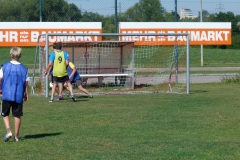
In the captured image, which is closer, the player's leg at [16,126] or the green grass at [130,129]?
the green grass at [130,129]

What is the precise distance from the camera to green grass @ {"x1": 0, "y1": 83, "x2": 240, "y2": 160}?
29.1ft

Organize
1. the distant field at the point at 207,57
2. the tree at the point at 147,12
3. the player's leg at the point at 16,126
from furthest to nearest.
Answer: the tree at the point at 147,12, the distant field at the point at 207,57, the player's leg at the point at 16,126

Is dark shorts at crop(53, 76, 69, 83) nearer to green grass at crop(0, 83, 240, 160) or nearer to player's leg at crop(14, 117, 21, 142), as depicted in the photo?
green grass at crop(0, 83, 240, 160)

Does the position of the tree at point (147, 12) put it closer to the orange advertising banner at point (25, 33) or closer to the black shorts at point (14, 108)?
the orange advertising banner at point (25, 33)

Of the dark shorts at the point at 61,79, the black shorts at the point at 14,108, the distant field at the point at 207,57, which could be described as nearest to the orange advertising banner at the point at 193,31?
the distant field at the point at 207,57

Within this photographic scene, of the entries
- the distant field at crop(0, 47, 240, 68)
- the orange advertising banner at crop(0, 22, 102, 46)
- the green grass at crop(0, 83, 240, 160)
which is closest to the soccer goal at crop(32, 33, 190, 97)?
the distant field at crop(0, 47, 240, 68)

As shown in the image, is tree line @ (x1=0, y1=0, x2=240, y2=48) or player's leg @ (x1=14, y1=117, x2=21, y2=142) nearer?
player's leg @ (x1=14, y1=117, x2=21, y2=142)

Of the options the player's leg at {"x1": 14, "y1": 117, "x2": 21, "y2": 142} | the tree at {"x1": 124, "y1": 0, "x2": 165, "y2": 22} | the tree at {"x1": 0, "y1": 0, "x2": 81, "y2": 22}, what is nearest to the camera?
Answer: the player's leg at {"x1": 14, "y1": 117, "x2": 21, "y2": 142}

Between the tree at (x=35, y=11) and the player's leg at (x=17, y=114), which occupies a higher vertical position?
the tree at (x=35, y=11)

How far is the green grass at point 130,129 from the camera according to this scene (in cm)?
887

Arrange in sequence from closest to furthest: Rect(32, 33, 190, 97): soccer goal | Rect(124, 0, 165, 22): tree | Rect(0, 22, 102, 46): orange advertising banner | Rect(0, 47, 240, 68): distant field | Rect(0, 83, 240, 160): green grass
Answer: Rect(0, 83, 240, 160): green grass < Rect(32, 33, 190, 97): soccer goal < Rect(0, 22, 102, 46): orange advertising banner < Rect(0, 47, 240, 68): distant field < Rect(124, 0, 165, 22): tree

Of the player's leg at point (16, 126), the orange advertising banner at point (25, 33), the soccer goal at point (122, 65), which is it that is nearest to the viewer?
the player's leg at point (16, 126)

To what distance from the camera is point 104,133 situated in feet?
35.6

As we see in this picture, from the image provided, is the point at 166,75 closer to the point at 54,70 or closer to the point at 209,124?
the point at 54,70
